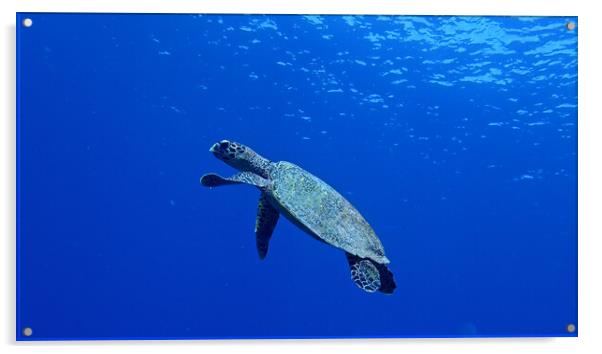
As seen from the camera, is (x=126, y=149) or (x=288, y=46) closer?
(x=288, y=46)

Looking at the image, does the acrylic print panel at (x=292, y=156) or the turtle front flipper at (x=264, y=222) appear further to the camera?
the turtle front flipper at (x=264, y=222)

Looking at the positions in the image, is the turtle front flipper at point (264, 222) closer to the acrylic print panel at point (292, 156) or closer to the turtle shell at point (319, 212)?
the acrylic print panel at point (292, 156)

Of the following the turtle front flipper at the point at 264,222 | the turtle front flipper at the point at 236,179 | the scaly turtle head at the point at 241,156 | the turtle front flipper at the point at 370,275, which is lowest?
the turtle front flipper at the point at 370,275

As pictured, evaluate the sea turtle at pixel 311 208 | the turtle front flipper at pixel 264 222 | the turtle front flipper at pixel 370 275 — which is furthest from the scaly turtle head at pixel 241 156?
the turtle front flipper at pixel 370 275

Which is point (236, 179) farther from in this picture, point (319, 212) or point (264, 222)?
point (319, 212)

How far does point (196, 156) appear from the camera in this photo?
109 inches

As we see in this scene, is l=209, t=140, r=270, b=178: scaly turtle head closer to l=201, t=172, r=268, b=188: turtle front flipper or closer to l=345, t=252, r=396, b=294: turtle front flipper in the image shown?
l=201, t=172, r=268, b=188: turtle front flipper

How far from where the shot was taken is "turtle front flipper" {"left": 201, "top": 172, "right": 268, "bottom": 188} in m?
2.25

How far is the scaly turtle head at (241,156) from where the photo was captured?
2.32m

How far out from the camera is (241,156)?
7.70ft

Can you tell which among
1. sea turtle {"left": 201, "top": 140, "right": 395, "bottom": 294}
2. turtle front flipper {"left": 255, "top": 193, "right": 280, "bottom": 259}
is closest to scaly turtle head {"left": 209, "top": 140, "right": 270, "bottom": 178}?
sea turtle {"left": 201, "top": 140, "right": 395, "bottom": 294}
